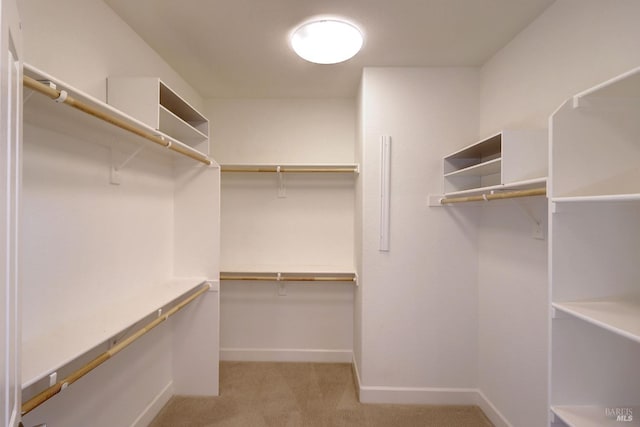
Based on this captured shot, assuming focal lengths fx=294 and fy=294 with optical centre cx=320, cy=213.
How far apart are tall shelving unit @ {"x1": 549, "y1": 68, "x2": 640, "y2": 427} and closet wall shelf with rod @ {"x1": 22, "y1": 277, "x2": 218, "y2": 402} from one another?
168 centimetres

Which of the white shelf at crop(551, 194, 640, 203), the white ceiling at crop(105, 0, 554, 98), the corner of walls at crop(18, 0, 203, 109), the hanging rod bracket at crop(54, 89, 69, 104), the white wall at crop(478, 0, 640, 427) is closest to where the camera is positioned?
the white shelf at crop(551, 194, 640, 203)

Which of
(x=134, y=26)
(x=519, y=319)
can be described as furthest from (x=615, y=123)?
(x=134, y=26)

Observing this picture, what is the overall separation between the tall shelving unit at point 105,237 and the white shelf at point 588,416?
5.46 ft

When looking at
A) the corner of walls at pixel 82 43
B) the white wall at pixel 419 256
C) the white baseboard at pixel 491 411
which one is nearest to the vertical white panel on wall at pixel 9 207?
the corner of walls at pixel 82 43

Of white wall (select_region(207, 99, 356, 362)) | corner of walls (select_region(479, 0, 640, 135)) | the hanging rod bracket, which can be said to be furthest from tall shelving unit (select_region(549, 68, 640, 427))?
white wall (select_region(207, 99, 356, 362))

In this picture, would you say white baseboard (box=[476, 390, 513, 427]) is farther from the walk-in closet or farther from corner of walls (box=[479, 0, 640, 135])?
corner of walls (box=[479, 0, 640, 135])

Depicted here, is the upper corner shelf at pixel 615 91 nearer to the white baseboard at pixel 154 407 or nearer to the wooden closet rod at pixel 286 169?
the wooden closet rod at pixel 286 169

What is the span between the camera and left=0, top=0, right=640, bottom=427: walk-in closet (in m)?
1.05

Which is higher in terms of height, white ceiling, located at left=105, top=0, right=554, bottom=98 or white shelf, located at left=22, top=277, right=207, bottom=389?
white ceiling, located at left=105, top=0, right=554, bottom=98

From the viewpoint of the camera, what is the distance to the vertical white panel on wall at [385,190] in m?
2.15

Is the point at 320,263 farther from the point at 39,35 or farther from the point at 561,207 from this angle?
the point at 39,35

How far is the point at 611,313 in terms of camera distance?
97 centimetres

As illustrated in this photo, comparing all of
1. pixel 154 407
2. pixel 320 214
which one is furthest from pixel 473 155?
pixel 154 407

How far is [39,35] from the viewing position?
1.16m
